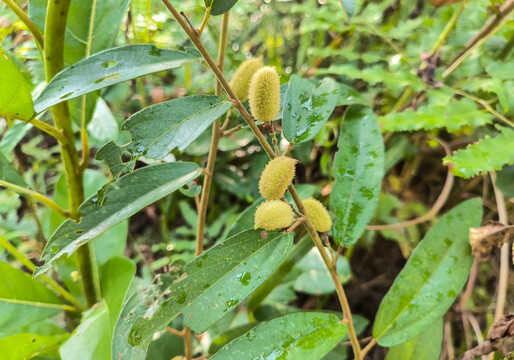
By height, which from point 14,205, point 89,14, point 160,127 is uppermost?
point 89,14

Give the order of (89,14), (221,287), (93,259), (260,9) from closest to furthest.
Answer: (221,287), (89,14), (93,259), (260,9)

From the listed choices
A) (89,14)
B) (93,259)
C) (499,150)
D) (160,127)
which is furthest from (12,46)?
(499,150)

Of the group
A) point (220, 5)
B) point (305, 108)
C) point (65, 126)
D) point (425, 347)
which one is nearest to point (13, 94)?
point (65, 126)

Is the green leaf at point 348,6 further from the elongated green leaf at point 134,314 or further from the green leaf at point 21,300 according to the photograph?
the green leaf at point 21,300

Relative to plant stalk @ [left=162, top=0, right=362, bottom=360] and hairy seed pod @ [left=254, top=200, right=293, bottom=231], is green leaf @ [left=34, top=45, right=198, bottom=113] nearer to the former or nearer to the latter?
plant stalk @ [left=162, top=0, right=362, bottom=360]

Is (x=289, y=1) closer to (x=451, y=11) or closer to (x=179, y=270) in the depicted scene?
(x=451, y=11)

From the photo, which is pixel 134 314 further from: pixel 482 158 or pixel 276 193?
pixel 482 158
